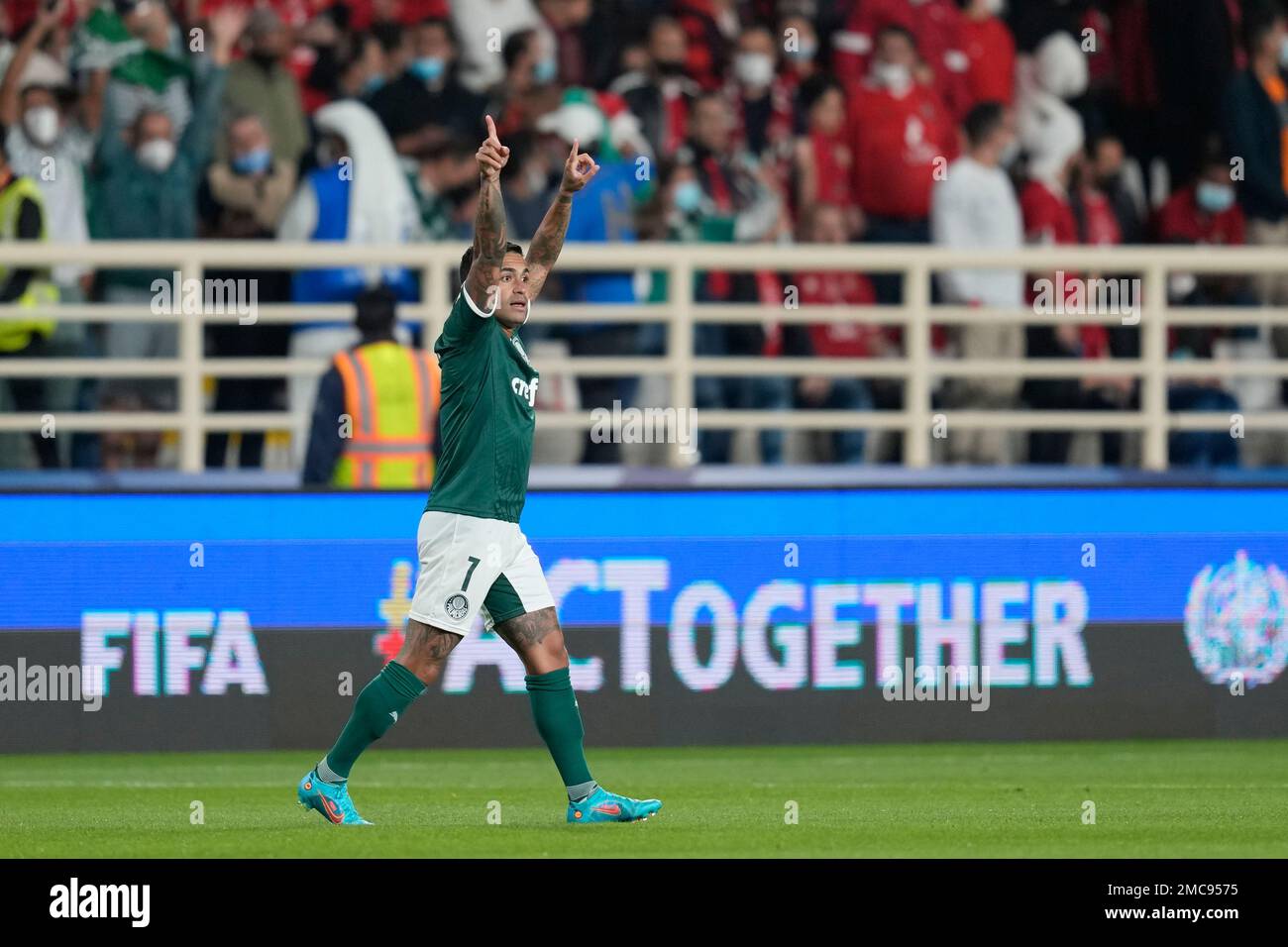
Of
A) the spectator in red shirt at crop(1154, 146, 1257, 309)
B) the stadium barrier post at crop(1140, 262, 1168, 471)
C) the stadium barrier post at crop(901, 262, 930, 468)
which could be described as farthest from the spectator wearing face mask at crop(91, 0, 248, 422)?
the spectator in red shirt at crop(1154, 146, 1257, 309)

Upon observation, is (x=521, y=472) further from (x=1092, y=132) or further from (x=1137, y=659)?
Answer: (x=1092, y=132)

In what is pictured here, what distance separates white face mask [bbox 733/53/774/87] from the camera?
58.9 feet

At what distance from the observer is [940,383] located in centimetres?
1800

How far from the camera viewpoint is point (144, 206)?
52.4ft

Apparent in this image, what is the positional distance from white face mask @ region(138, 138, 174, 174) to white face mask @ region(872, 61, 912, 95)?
4801mm

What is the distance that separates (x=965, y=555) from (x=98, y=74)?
20.0 ft

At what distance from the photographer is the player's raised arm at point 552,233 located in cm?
1020

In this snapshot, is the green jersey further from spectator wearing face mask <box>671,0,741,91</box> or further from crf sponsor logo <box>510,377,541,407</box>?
spectator wearing face mask <box>671,0,741,91</box>

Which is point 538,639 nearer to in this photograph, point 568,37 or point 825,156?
point 825,156

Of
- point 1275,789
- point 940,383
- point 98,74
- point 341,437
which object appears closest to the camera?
point 1275,789

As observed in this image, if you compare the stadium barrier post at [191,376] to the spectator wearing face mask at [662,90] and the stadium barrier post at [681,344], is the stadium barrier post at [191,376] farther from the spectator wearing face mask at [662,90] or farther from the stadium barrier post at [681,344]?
the spectator wearing face mask at [662,90]

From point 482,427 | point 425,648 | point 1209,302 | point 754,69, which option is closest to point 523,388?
point 482,427

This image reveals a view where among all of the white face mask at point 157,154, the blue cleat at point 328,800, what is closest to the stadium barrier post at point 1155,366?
the white face mask at point 157,154
